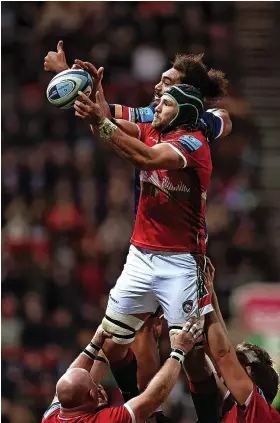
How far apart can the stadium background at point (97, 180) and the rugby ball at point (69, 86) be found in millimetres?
4770

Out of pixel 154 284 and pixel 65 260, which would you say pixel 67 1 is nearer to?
pixel 65 260

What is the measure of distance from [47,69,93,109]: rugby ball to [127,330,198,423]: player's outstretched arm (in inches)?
58.4

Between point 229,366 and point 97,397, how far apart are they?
798 mm

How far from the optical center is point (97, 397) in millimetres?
6352

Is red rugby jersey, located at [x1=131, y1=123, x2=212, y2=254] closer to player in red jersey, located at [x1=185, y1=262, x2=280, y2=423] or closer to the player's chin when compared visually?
the player's chin

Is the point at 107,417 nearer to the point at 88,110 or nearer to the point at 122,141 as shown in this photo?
the point at 122,141

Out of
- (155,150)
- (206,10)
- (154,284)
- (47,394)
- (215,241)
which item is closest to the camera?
(155,150)

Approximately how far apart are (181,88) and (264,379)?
1.87 meters

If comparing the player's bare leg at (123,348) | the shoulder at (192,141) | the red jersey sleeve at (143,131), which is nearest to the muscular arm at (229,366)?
the player's bare leg at (123,348)

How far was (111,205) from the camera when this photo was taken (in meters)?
11.8

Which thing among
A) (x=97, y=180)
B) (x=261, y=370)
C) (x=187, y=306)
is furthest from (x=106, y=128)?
(x=97, y=180)

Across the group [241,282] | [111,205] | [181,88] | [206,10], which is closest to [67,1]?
[206,10]

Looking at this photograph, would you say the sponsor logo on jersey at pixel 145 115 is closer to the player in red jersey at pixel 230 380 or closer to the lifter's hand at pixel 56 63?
the lifter's hand at pixel 56 63

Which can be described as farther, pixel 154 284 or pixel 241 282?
pixel 241 282
